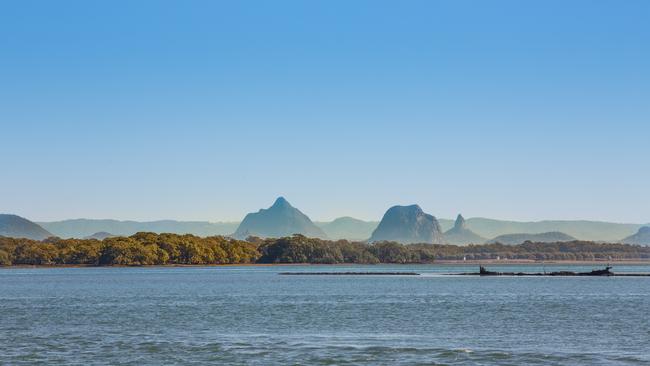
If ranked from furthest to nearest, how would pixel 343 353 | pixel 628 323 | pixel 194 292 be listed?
pixel 194 292 → pixel 628 323 → pixel 343 353

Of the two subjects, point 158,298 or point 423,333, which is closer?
point 423,333

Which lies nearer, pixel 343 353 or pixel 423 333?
pixel 343 353

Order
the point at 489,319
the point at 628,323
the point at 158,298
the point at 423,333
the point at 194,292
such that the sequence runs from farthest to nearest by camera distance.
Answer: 1. the point at 194,292
2. the point at 158,298
3. the point at 489,319
4. the point at 628,323
5. the point at 423,333

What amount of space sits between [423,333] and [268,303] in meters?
43.4

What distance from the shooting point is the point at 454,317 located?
276 ft

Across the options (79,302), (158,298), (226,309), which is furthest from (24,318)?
(158,298)

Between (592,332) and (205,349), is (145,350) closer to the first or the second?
(205,349)

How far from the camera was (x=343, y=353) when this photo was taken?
55125mm

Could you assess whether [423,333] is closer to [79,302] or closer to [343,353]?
[343,353]

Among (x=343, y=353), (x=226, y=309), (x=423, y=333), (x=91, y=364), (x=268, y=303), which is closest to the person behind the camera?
(x=91, y=364)

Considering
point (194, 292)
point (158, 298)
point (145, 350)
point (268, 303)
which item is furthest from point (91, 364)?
point (194, 292)

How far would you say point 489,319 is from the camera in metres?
81.6

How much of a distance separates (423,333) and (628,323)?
65.3 feet

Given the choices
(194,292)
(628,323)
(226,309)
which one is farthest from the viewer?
(194,292)
